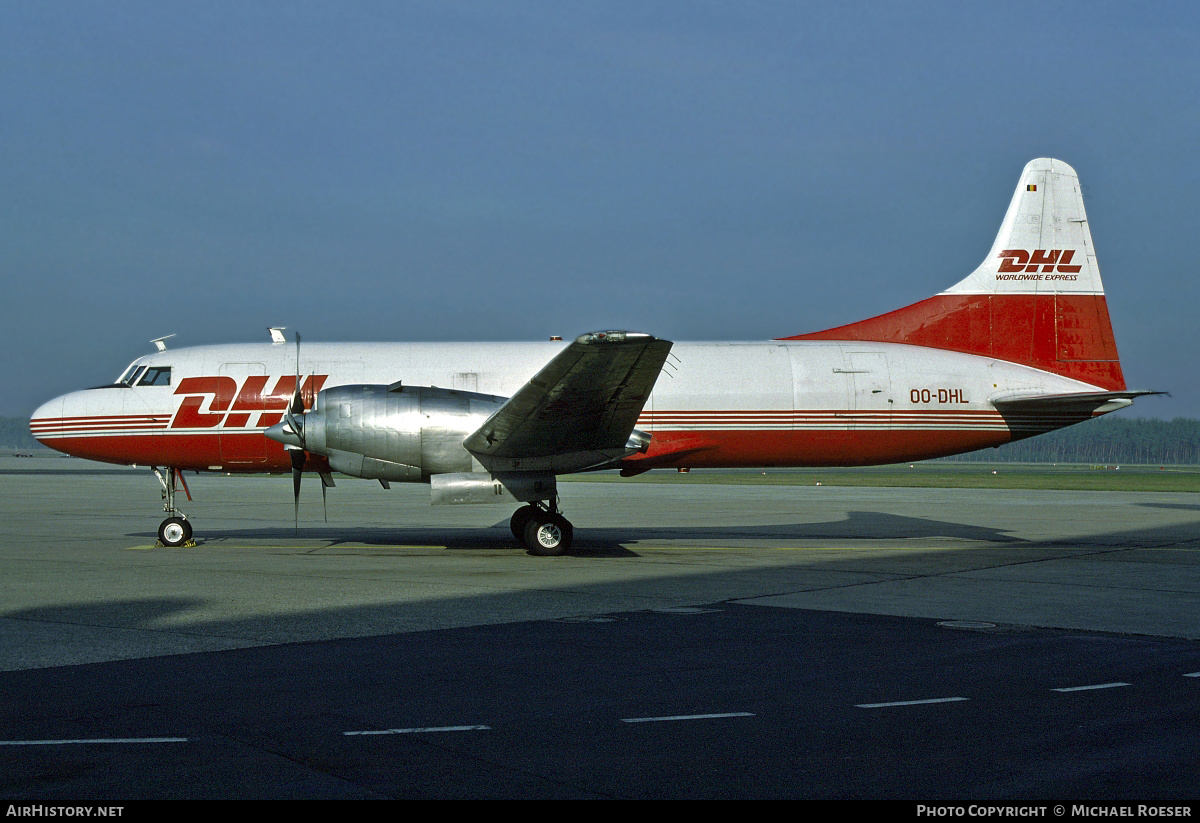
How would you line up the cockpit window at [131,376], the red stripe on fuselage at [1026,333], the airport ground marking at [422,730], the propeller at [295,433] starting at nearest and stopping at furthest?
the airport ground marking at [422,730], the propeller at [295,433], the cockpit window at [131,376], the red stripe on fuselage at [1026,333]

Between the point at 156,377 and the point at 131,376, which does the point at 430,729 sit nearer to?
the point at 156,377

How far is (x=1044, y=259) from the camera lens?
69.3ft

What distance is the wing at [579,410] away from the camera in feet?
48.4

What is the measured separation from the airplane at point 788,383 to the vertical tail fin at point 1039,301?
29 mm

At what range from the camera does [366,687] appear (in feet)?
25.4

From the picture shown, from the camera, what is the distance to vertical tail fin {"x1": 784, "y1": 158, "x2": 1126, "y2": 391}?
69.1 feet

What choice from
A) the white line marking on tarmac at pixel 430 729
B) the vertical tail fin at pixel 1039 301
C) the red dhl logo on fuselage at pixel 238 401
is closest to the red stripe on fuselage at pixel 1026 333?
the vertical tail fin at pixel 1039 301

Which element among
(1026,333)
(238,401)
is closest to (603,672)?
(238,401)

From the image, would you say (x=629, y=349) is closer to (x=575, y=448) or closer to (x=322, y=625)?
(x=575, y=448)

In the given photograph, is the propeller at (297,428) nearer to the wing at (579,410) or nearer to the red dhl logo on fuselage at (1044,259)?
the wing at (579,410)

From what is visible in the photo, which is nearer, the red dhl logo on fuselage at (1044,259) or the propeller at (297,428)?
the propeller at (297,428)

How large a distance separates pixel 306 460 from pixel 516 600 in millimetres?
7884

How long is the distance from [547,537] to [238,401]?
6.86 metres

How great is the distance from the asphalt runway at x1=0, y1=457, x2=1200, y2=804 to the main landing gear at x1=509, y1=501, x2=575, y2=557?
2.24 feet
